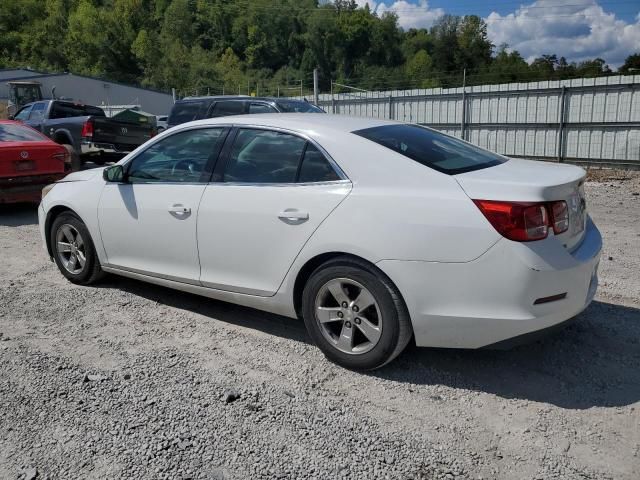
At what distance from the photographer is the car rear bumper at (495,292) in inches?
119

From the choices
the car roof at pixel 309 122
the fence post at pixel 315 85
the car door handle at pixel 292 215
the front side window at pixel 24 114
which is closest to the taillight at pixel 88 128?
the front side window at pixel 24 114

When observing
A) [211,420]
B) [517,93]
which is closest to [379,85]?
[517,93]

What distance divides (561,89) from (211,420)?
14201mm

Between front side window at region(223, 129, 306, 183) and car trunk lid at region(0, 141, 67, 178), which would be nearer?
front side window at region(223, 129, 306, 183)

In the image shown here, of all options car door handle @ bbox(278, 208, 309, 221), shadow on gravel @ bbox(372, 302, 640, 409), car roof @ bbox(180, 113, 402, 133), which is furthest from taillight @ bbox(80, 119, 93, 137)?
shadow on gravel @ bbox(372, 302, 640, 409)

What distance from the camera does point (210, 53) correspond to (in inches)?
4528

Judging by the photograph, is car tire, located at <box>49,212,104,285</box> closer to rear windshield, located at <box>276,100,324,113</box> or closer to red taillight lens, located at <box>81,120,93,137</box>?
rear windshield, located at <box>276,100,324,113</box>

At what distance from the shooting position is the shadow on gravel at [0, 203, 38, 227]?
8648 millimetres

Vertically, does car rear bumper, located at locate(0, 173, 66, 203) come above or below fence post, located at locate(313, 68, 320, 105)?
below

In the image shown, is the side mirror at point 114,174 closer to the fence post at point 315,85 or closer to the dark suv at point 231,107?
the dark suv at point 231,107

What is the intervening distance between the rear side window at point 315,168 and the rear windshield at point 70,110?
40.3 feet

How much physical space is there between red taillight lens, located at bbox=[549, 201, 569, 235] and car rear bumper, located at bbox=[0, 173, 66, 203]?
8029mm

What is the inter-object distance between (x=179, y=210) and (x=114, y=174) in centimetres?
93

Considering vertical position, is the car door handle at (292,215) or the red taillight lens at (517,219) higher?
the red taillight lens at (517,219)
